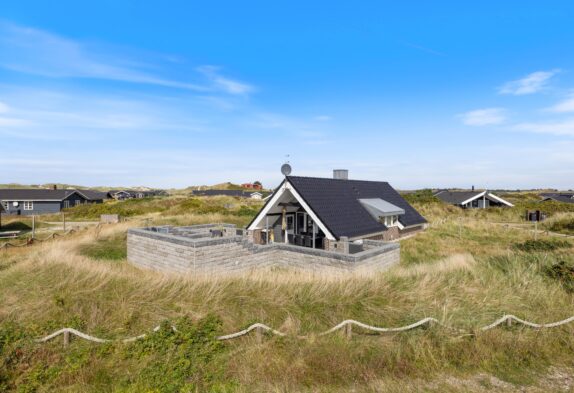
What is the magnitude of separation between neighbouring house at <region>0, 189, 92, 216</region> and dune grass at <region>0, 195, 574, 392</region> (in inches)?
2148

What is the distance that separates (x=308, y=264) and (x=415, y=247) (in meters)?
9.40

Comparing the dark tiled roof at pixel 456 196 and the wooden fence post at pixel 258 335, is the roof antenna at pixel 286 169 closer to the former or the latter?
the wooden fence post at pixel 258 335

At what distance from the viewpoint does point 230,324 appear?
8086 mm

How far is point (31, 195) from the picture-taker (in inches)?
2205

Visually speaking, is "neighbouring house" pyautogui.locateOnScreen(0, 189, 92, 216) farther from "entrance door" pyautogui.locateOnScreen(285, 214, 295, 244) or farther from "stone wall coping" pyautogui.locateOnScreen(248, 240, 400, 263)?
"stone wall coping" pyautogui.locateOnScreen(248, 240, 400, 263)

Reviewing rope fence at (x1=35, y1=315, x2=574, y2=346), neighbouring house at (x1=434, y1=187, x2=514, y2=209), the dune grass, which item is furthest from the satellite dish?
neighbouring house at (x1=434, y1=187, x2=514, y2=209)

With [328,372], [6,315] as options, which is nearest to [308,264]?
[328,372]

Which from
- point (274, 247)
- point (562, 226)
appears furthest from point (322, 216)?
point (562, 226)

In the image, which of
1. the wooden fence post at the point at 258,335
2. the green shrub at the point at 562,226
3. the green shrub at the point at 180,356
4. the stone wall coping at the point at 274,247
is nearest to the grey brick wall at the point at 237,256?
the stone wall coping at the point at 274,247

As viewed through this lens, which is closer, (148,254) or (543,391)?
(543,391)

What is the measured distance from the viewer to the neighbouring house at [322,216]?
50.5 ft

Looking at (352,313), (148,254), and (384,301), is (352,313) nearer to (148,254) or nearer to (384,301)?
(384,301)

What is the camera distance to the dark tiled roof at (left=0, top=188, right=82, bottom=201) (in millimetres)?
54500

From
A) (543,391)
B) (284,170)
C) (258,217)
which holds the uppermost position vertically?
(284,170)
